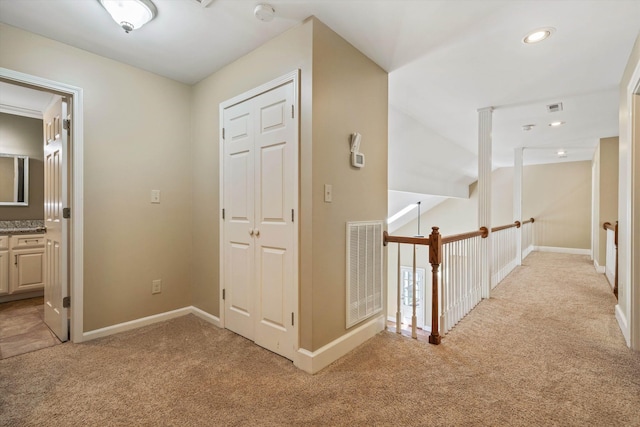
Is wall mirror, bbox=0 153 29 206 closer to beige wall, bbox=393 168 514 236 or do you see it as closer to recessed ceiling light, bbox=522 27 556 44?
recessed ceiling light, bbox=522 27 556 44

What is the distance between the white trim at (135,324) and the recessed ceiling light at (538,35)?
12.2ft

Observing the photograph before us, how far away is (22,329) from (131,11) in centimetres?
283

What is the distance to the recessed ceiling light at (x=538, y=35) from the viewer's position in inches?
81.8

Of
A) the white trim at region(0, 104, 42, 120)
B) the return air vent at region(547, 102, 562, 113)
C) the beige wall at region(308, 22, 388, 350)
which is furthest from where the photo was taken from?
the return air vent at region(547, 102, 562, 113)

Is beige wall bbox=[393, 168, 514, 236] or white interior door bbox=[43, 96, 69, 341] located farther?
beige wall bbox=[393, 168, 514, 236]

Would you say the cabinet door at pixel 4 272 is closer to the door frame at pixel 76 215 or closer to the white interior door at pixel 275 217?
the door frame at pixel 76 215

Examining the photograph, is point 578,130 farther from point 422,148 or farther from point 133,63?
point 133,63

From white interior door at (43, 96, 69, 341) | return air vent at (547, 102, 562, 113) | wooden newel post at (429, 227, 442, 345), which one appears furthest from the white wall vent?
return air vent at (547, 102, 562, 113)

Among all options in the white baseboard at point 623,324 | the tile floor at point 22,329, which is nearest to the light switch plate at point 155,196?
the tile floor at point 22,329

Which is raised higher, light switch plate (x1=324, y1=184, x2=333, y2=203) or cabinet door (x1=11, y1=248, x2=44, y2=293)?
light switch plate (x1=324, y1=184, x2=333, y2=203)

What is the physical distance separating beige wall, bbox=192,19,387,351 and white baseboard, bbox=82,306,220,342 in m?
0.14

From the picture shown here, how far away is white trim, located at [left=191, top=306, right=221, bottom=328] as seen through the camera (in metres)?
2.68

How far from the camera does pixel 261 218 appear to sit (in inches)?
89.4

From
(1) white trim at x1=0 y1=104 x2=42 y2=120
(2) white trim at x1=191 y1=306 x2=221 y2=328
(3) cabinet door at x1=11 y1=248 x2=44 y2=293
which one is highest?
(1) white trim at x1=0 y1=104 x2=42 y2=120
